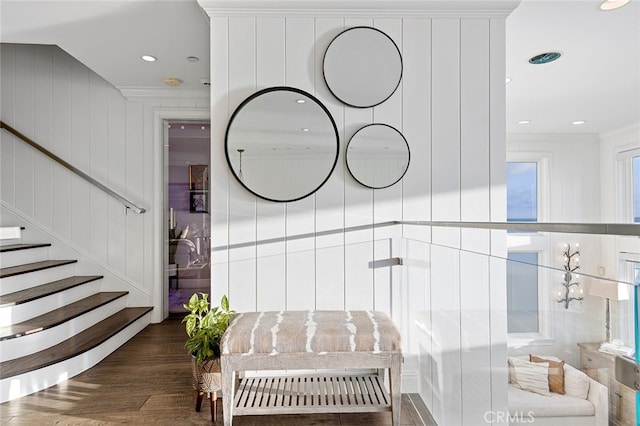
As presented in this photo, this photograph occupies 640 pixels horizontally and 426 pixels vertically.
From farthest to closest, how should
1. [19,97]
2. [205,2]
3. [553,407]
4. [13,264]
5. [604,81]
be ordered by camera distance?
1. [19,97]
2. [604,81]
3. [13,264]
4. [205,2]
5. [553,407]

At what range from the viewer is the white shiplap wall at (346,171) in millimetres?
2164

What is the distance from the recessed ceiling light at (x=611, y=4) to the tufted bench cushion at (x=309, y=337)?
7.14 ft

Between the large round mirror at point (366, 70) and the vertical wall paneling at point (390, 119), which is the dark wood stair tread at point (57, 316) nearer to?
the vertical wall paneling at point (390, 119)

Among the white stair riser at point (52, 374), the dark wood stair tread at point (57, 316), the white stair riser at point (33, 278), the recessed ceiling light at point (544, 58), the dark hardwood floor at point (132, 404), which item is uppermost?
the recessed ceiling light at point (544, 58)

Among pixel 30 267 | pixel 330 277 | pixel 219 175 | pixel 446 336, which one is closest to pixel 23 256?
pixel 30 267

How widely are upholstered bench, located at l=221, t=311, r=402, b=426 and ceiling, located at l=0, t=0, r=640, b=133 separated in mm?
1921

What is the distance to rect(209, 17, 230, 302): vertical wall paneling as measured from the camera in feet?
7.07

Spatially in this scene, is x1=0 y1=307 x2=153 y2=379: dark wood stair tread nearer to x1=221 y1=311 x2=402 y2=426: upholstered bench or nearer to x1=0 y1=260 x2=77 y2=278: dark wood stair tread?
x1=0 y1=260 x2=77 y2=278: dark wood stair tread

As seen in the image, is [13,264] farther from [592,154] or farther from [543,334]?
[592,154]

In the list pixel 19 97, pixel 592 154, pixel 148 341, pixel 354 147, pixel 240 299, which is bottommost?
pixel 148 341

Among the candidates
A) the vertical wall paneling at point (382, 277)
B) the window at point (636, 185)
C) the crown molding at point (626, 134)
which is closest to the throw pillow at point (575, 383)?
the vertical wall paneling at point (382, 277)

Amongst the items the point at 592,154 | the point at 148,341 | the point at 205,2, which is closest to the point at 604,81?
the point at 592,154

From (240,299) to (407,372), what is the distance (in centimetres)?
108

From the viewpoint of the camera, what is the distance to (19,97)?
3516mm
